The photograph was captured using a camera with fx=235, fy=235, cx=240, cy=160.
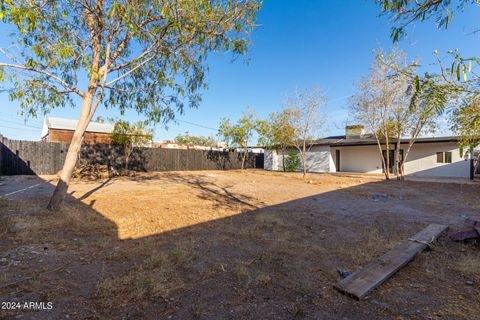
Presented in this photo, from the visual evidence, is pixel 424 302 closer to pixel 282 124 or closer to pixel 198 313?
pixel 198 313

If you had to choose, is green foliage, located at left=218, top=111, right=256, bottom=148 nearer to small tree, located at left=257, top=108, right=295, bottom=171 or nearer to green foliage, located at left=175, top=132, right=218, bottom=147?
small tree, located at left=257, top=108, right=295, bottom=171

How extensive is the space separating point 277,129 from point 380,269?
14061mm

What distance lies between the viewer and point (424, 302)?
202 cm

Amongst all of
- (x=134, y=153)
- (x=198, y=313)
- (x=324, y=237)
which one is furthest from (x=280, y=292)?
(x=134, y=153)

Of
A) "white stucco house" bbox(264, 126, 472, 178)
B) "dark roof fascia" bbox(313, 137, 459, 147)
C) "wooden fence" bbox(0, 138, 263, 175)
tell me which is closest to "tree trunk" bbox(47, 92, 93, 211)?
"wooden fence" bbox(0, 138, 263, 175)

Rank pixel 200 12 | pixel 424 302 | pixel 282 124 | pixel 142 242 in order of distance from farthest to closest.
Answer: pixel 282 124 → pixel 200 12 → pixel 142 242 → pixel 424 302

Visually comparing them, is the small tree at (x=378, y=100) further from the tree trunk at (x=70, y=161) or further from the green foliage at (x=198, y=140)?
the green foliage at (x=198, y=140)

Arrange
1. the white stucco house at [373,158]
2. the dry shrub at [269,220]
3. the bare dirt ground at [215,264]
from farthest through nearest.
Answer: the white stucco house at [373,158] < the dry shrub at [269,220] < the bare dirt ground at [215,264]

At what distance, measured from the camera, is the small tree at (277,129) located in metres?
14.8

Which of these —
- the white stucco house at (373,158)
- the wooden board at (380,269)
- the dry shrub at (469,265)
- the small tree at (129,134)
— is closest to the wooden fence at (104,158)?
the small tree at (129,134)

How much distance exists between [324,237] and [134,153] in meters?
14.5

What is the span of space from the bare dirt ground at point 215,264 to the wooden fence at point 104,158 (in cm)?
853

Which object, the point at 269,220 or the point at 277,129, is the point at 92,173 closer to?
the point at 269,220

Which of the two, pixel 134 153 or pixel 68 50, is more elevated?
pixel 68 50
